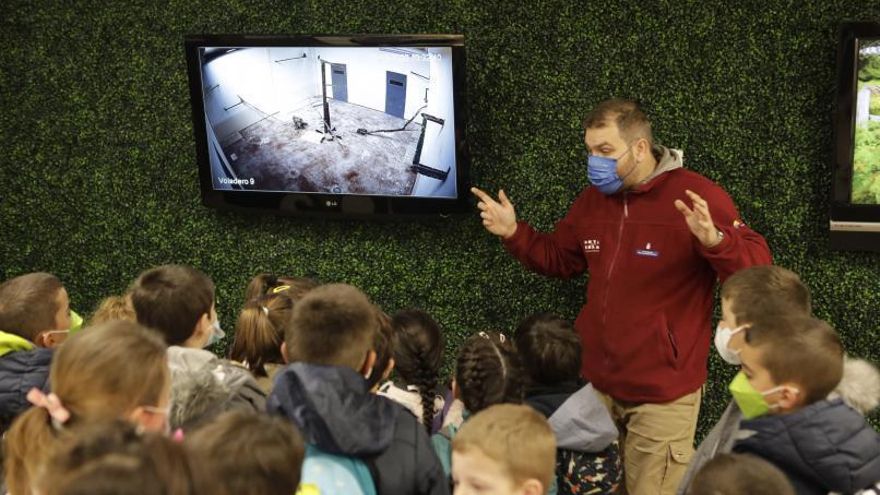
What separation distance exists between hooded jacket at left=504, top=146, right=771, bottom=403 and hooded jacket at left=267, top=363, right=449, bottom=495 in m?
1.24

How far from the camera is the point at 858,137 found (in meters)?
3.27

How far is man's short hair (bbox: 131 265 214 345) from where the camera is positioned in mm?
2506

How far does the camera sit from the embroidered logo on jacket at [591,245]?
10.5 ft

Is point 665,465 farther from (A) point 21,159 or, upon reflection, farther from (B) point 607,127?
(A) point 21,159

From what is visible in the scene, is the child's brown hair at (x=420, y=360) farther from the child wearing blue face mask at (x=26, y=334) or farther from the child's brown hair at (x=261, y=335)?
the child wearing blue face mask at (x=26, y=334)

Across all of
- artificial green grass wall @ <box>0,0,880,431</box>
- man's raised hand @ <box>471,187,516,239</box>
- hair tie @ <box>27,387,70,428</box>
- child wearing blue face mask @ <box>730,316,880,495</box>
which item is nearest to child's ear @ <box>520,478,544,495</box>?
child wearing blue face mask @ <box>730,316,880,495</box>

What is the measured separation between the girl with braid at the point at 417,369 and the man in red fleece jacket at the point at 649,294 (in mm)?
815

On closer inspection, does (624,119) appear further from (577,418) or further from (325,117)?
(325,117)

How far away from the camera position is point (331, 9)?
155 inches

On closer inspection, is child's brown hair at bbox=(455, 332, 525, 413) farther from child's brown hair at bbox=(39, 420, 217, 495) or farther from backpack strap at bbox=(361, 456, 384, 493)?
child's brown hair at bbox=(39, 420, 217, 495)

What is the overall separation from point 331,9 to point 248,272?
1.26 m

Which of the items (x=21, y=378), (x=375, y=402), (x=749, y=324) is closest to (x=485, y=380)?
(x=375, y=402)

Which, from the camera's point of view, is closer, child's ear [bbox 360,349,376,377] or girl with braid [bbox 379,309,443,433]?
child's ear [bbox 360,349,376,377]

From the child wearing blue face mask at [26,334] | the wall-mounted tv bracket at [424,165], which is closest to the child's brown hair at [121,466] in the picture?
the child wearing blue face mask at [26,334]
